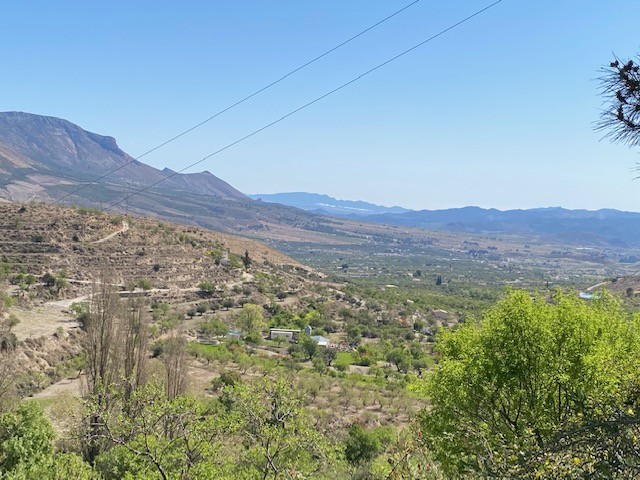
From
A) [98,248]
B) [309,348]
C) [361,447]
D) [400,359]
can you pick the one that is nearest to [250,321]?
[309,348]

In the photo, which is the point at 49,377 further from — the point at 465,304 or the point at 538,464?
the point at 465,304

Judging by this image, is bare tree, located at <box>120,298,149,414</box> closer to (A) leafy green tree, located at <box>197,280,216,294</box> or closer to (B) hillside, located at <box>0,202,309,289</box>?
(B) hillside, located at <box>0,202,309,289</box>

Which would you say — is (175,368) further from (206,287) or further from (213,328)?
(206,287)

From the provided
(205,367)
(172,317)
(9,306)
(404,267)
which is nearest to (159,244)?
(172,317)

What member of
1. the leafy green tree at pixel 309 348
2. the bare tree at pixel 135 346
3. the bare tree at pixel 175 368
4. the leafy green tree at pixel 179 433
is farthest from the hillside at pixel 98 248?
the leafy green tree at pixel 179 433

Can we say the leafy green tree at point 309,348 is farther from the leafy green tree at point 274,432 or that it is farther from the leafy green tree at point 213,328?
the leafy green tree at point 274,432

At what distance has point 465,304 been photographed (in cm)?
9225

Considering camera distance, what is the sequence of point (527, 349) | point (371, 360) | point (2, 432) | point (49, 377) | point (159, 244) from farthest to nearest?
point (159, 244) → point (371, 360) → point (49, 377) → point (2, 432) → point (527, 349)

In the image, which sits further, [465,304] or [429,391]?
[465,304]

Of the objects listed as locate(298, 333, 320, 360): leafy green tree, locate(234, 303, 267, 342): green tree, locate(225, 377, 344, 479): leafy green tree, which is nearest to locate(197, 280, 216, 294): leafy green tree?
locate(234, 303, 267, 342): green tree

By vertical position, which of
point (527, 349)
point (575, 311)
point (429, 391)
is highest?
point (575, 311)

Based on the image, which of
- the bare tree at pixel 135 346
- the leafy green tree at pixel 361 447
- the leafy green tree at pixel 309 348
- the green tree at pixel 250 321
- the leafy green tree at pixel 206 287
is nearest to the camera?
the leafy green tree at pixel 361 447

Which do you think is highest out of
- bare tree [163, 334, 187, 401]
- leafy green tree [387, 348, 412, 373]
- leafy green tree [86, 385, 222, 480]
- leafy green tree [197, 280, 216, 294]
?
leafy green tree [86, 385, 222, 480]

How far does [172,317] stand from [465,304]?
6446 centimetres
